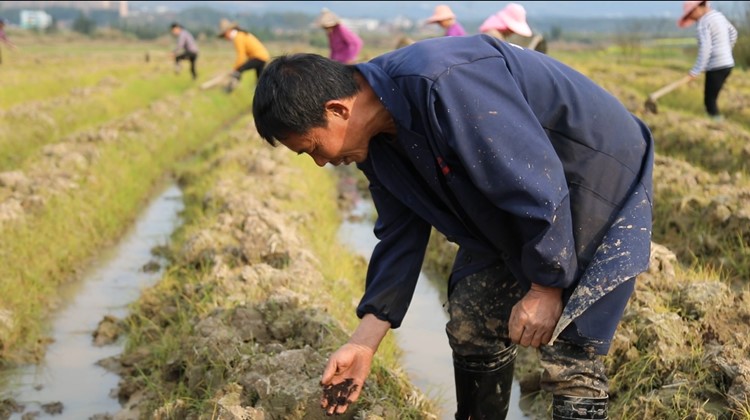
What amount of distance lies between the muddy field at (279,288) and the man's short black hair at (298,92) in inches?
43.2

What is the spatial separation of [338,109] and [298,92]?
103 mm

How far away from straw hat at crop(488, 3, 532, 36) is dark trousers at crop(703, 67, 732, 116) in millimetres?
2297

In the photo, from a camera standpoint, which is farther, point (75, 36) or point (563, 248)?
point (75, 36)

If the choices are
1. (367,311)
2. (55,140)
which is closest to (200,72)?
(55,140)

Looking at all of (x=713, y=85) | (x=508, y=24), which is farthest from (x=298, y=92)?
(x=713, y=85)

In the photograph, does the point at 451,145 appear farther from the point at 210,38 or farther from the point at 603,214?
the point at 210,38

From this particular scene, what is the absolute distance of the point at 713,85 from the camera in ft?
26.5

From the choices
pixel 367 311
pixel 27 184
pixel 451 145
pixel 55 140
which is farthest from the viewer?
pixel 55 140

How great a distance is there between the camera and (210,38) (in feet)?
226

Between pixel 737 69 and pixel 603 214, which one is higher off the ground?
pixel 603 214

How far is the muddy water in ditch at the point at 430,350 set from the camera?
3613 millimetres

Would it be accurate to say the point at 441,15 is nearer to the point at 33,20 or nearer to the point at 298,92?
the point at 298,92

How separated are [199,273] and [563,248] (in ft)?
10.2

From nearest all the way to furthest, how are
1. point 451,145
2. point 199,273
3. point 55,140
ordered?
point 451,145 → point 199,273 → point 55,140
